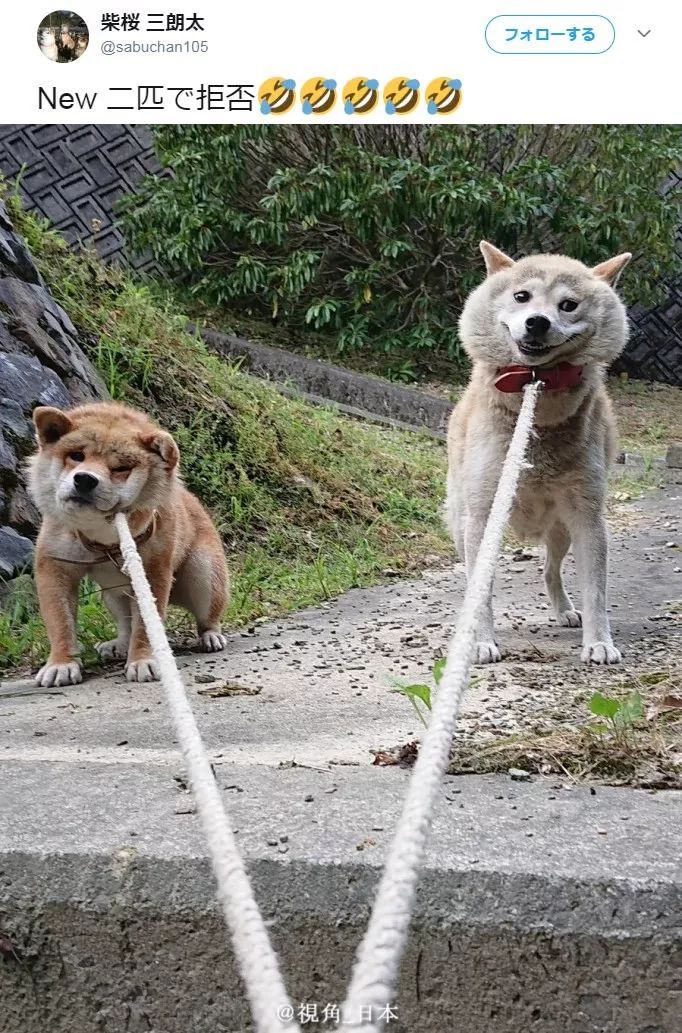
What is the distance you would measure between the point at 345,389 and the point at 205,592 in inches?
210

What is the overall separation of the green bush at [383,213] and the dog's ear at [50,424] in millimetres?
7008

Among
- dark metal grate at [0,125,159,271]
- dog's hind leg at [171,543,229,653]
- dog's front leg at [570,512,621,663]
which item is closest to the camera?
dog's front leg at [570,512,621,663]

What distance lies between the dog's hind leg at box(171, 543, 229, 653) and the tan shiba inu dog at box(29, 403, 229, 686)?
0.22 metres

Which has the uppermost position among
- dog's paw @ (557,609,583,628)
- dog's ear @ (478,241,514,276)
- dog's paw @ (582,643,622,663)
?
dog's ear @ (478,241,514,276)

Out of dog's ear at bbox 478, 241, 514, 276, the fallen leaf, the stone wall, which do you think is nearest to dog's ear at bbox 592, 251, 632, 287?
dog's ear at bbox 478, 241, 514, 276

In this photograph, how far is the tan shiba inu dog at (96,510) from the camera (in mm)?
2748

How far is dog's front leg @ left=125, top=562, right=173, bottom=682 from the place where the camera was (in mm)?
2791

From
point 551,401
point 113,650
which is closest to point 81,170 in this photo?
point 113,650

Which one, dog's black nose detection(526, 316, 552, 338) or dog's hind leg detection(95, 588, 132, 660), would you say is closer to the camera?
dog's black nose detection(526, 316, 552, 338)

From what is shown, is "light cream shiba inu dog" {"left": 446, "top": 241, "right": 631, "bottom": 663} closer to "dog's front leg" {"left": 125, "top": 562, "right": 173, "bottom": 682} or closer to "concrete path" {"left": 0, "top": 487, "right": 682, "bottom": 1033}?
"dog's front leg" {"left": 125, "top": 562, "right": 173, "bottom": 682}

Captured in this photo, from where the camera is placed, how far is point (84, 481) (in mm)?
2688
